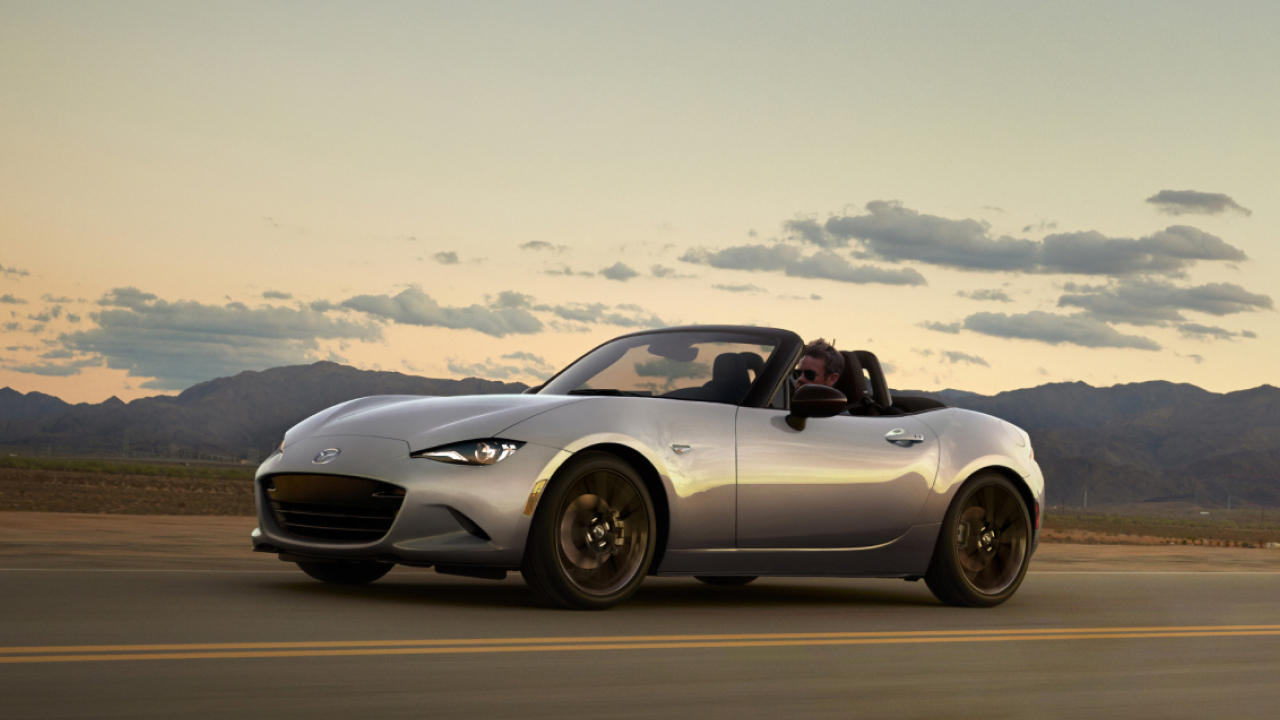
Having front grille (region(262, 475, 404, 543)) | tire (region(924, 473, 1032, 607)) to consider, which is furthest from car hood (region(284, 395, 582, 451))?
tire (region(924, 473, 1032, 607))

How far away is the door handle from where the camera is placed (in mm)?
8750

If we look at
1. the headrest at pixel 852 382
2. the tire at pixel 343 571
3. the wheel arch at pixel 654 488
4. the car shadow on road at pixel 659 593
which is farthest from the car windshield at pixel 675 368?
the tire at pixel 343 571

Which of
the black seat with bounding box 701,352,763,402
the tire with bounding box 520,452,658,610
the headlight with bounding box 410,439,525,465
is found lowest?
the tire with bounding box 520,452,658,610

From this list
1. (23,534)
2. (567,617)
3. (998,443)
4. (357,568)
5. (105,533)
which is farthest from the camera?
(105,533)

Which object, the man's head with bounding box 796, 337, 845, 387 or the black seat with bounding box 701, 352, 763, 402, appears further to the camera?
the man's head with bounding box 796, 337, 845, 387

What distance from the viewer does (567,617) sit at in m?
6.99

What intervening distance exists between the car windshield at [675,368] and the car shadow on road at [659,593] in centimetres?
122

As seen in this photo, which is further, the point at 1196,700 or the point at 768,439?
the point at 768,439

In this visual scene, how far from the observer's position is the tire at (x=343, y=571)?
27.6 ft

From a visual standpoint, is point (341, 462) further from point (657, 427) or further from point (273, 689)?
point (273, 689)

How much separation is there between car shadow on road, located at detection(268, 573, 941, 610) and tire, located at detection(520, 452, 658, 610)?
1.12 ft

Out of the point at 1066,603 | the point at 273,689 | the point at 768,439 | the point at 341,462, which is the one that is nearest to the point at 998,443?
the point at 1066,603

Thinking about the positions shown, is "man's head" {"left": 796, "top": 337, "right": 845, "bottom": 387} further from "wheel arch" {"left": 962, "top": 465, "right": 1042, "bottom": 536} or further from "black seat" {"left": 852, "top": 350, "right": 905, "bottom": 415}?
"wheel arch" {"left": 962, "top": 465, "right": 1042, "bottom": 536}

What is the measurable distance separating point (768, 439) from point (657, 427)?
2.59 feet
